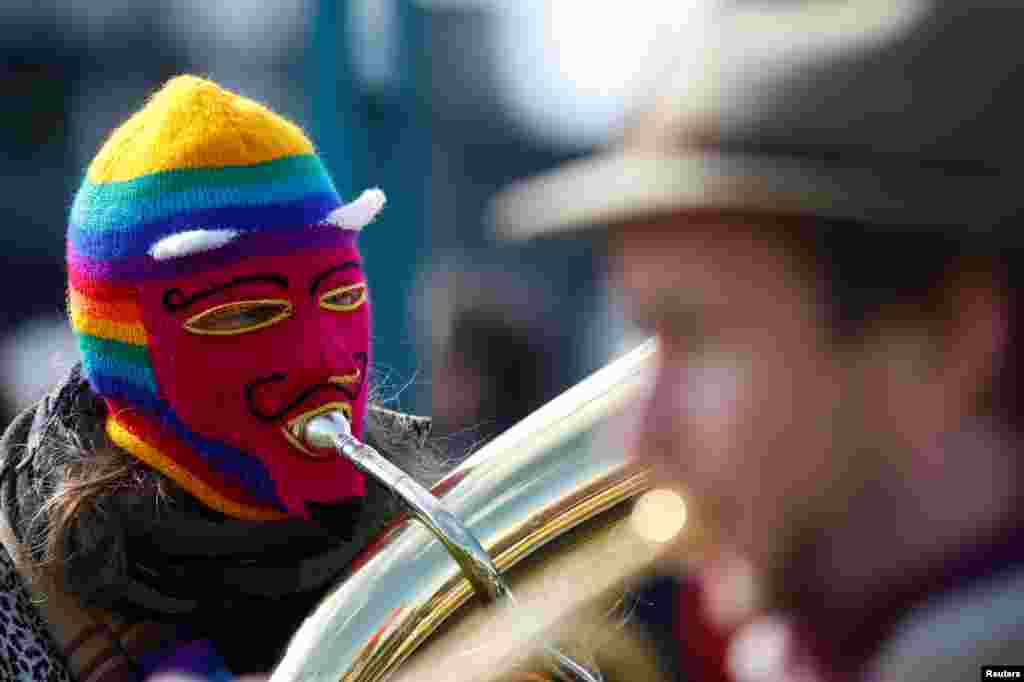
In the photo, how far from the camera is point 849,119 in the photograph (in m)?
0.43

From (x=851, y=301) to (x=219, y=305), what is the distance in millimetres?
1130

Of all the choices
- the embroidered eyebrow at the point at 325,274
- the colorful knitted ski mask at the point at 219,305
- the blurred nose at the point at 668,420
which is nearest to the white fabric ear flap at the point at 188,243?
the colorful knitted ski mask at the point at 219,305

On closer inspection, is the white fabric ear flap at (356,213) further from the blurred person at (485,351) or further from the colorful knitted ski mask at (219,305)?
the blurred person at (485,351)

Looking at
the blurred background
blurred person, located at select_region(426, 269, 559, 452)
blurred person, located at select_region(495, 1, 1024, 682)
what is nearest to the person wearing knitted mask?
blurred person, located at select_region(426, 269, 559, 452)

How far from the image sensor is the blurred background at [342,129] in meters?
2.58

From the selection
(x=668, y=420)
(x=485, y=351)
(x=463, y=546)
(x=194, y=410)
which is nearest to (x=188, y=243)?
(x=194, y=410)

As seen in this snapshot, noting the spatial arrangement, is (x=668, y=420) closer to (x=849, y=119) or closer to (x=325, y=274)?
(x=849, y=119)

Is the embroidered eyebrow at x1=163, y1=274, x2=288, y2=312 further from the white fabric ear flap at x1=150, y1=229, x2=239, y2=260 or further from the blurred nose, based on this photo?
the blurred nose

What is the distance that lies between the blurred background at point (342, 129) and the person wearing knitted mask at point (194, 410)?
89cm

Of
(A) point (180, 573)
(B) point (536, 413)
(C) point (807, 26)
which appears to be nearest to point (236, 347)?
(A) point (180, 573)

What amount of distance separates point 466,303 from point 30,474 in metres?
1.27

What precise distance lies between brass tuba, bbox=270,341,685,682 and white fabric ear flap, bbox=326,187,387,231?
0.42 meters

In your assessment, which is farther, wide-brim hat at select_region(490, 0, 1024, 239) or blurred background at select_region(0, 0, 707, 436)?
blurred background at select_region(0, 0, 707, 436)

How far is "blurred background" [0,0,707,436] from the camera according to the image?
2580 millimetres
